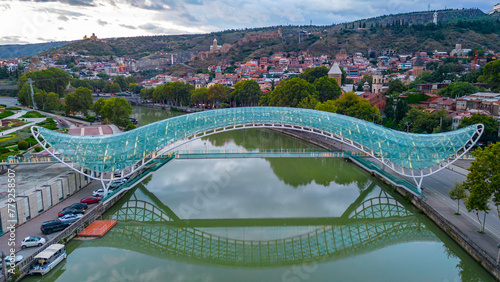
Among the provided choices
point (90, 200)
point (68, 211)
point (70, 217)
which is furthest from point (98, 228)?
point (90, 200)

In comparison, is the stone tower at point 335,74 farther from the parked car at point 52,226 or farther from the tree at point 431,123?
the parked car at point 52,226

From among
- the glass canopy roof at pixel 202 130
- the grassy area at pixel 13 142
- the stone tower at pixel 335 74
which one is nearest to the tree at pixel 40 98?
the grassy area at pixel 13 142

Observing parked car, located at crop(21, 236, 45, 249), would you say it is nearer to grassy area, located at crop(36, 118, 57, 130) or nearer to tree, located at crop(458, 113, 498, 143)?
grassy area, located at crop(36, 118, 57, 130)

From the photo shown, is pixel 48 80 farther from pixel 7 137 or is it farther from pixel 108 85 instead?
pixel 7 137

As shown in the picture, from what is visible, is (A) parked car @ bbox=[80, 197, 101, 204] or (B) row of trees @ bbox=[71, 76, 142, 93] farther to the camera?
(B) row of trees @ bbox=[71, 76, 142, 93]

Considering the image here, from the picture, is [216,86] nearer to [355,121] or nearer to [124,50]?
[355,121]

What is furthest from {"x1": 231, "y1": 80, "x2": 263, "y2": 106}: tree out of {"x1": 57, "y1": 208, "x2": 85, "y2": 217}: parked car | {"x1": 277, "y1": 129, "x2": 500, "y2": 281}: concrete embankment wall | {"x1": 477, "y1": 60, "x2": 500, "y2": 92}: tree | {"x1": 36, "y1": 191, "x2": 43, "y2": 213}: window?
{"x1": 36, "y1": 191, "x2": 43, "y2": 213}: window

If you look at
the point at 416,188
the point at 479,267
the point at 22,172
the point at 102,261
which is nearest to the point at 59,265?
the point at 102,261
